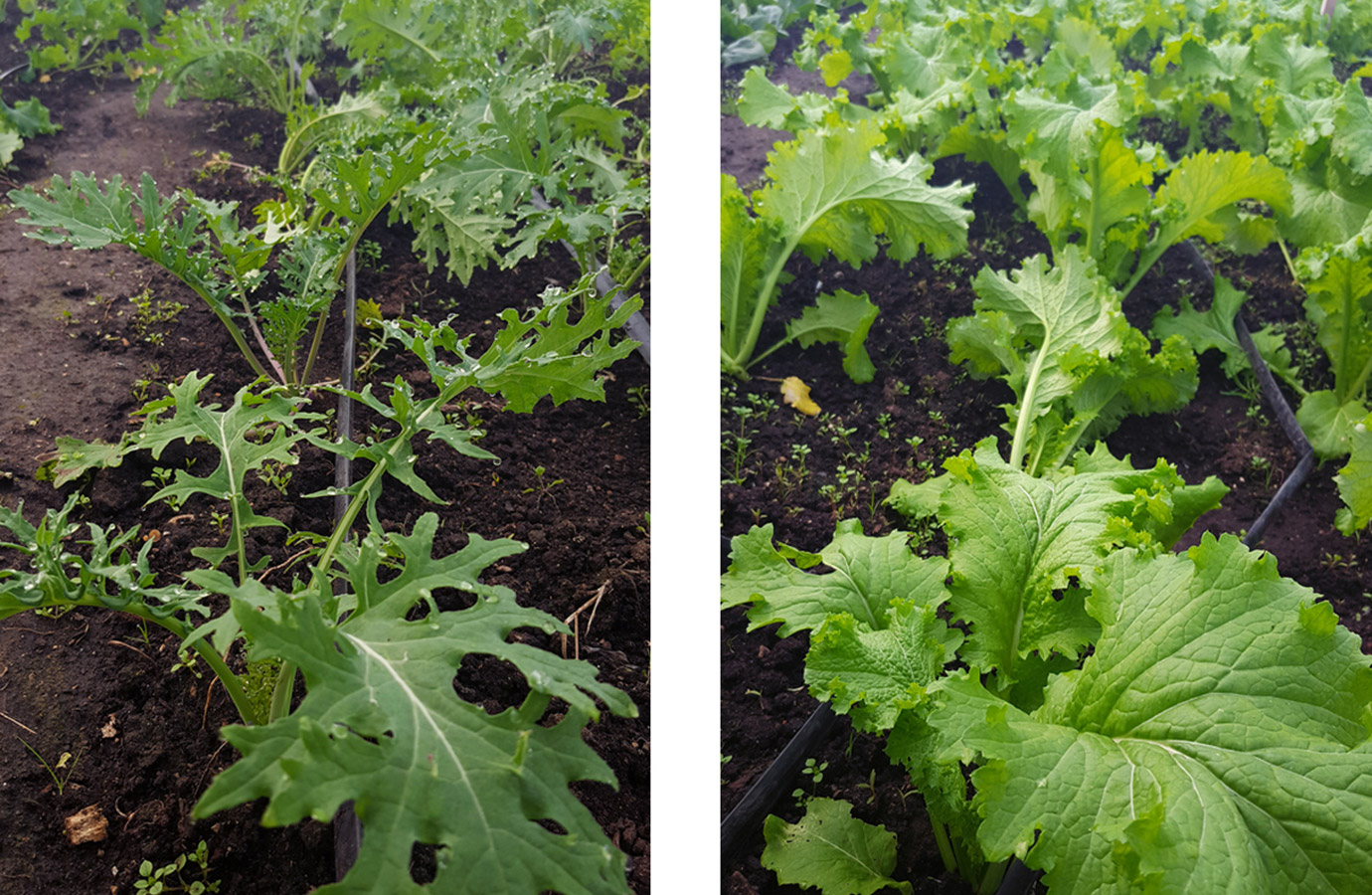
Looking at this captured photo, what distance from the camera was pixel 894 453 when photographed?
1.95 metres

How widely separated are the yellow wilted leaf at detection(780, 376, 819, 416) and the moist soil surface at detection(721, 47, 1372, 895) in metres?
0.03

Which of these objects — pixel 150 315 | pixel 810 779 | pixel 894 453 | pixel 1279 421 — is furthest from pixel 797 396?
pixel 150 315

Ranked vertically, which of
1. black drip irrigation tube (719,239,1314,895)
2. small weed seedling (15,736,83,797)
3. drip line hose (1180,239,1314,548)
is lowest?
black drip irrigation tube (719,239,1314,895)

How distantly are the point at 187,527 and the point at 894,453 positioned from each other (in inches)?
53.9

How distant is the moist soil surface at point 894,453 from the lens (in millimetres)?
1411

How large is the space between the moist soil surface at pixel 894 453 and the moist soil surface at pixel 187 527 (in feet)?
0.75

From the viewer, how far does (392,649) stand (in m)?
0.87

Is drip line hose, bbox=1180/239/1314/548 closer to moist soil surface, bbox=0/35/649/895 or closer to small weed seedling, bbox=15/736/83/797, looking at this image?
moist soil surface, bbox=0/35/649/895

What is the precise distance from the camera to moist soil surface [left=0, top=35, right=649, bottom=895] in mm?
1098

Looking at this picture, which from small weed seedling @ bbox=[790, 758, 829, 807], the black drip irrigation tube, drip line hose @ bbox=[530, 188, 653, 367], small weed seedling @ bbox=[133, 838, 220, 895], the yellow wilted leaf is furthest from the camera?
the yellow wilted leaf

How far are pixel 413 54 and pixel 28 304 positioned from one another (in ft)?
4.05

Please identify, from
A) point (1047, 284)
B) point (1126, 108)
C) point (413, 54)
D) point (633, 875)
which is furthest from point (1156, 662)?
point (413, 54)

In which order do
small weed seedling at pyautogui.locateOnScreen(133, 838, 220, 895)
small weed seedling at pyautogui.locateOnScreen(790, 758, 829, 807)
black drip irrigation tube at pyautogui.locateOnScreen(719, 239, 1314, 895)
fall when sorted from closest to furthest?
small weed seedling at pyautogui.locateOnScreen(133, 838, 220, 895) < black drip irrigation tube at pyautogui.locateOnScreen(719, 239, 1314, 895) < small weed seedling at pyautogui.locateOnScreen(790, 758, 829, 807)

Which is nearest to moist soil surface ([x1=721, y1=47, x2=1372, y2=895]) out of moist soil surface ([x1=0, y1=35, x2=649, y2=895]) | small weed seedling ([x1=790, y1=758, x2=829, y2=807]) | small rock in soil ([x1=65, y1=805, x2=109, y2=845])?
small weed seedling ([x1=790, y1=758, x2=829, y2=807])
